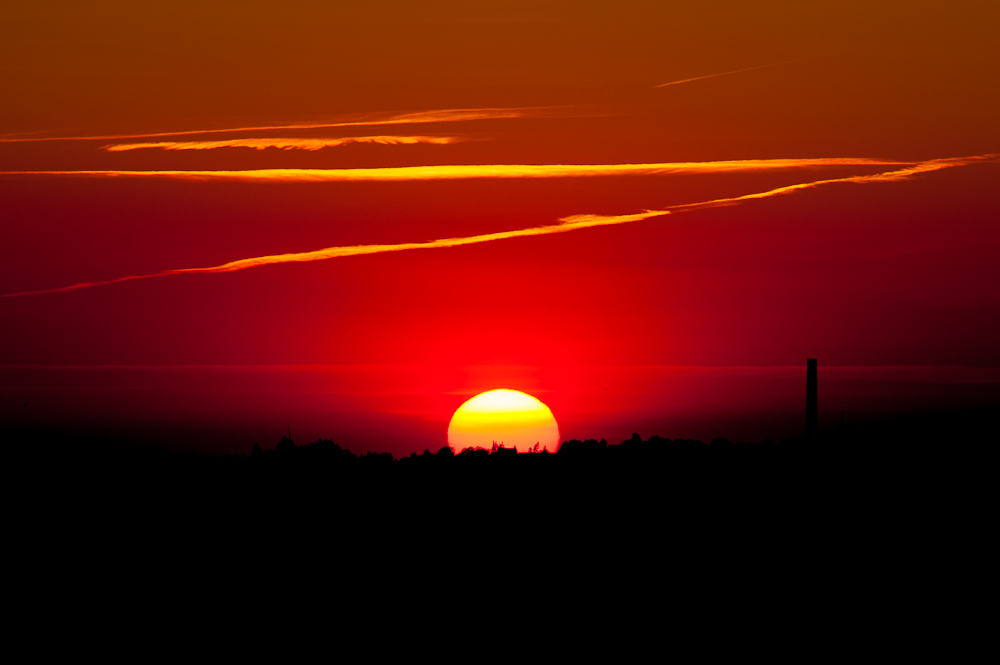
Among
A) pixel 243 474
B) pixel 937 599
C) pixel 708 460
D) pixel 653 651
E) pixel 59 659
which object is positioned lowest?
pixel 59 659

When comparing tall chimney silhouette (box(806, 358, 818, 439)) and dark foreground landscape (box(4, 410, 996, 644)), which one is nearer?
dark foreground landscape (box(4, 410, 996, 644))

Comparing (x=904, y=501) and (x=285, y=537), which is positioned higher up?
(x=904, y=501)

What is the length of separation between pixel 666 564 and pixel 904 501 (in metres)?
5.67

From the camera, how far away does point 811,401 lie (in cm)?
2206

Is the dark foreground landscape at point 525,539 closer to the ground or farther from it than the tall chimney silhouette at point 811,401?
closer to the ground

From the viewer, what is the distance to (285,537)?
15594 millimetres

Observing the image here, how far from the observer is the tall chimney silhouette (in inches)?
864

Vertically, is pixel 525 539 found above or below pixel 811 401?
below

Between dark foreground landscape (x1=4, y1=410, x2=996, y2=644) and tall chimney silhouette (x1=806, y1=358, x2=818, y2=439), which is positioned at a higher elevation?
tall chimney silhouette (x1=806, y1=358, x2=818, y2=439)

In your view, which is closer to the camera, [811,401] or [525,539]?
[525,539]

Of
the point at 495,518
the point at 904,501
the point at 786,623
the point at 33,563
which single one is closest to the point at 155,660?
the point at 33,563

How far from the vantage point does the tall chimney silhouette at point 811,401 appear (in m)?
22.0

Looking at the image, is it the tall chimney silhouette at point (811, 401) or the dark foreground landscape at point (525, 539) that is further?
the tall chimney silhouette at point (811, 401)

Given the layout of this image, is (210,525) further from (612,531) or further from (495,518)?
(612,531)
